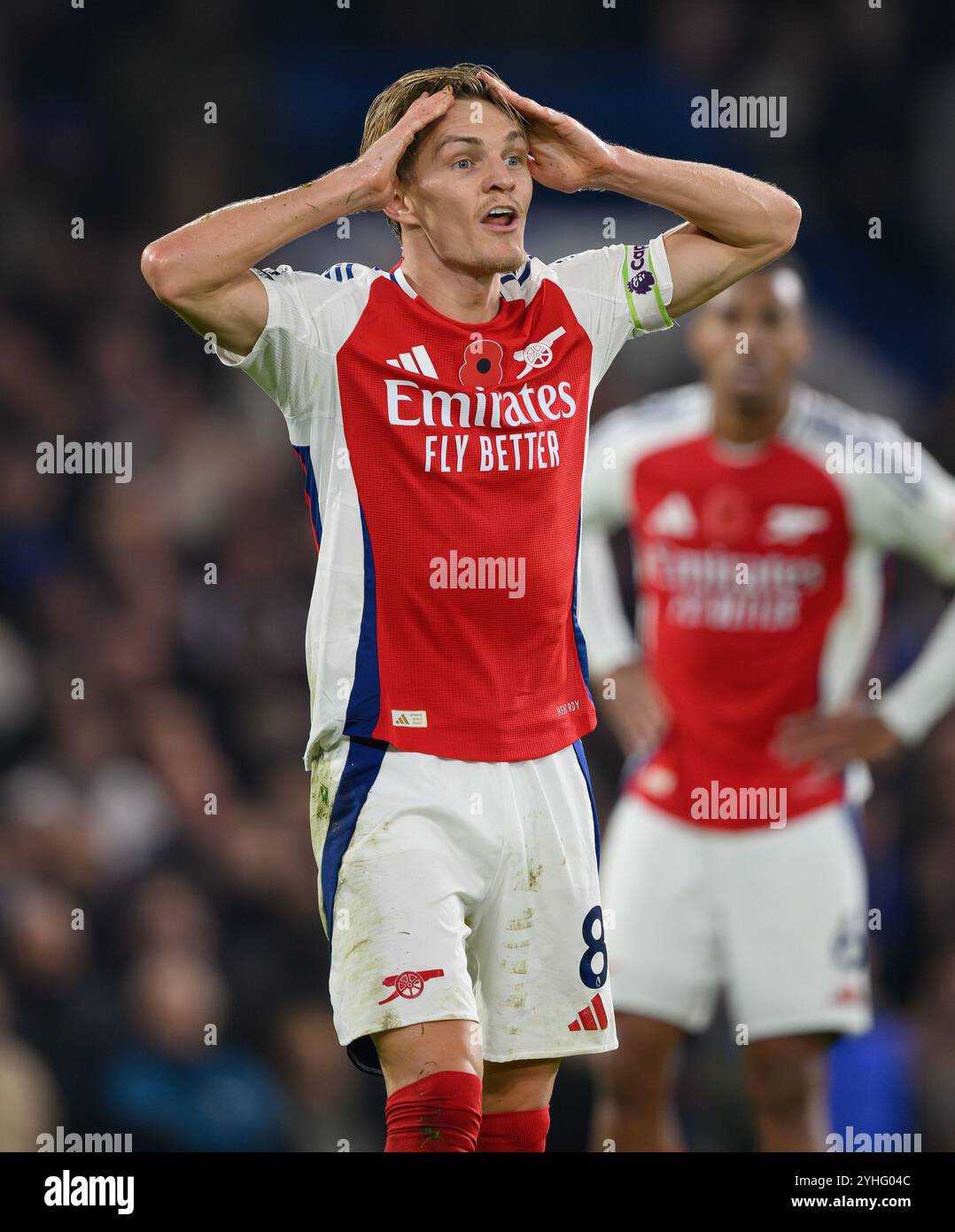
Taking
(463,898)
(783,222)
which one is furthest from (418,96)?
(463,898)

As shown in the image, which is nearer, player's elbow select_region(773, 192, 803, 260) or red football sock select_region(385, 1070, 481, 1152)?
red football sock select_region(385, 1070, 481, 1152)

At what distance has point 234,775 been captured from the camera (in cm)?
761

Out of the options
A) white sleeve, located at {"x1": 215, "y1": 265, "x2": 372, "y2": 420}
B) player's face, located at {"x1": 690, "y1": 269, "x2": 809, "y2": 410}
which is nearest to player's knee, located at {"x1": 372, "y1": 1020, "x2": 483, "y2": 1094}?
white sleeve, located at {"x1": 215, "y1": 265, "x2": 372, "y2": 420}

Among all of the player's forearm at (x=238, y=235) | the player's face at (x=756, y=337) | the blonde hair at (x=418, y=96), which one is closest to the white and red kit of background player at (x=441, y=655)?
the player's forearm at (x=238, y=235)

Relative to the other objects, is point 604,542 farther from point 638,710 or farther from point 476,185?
point 476,185

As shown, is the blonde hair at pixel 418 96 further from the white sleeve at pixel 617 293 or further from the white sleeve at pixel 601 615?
the white sleeve at pixel 601 615

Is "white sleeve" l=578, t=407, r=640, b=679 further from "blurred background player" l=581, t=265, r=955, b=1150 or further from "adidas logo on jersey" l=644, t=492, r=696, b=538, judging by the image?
"adidas logo on jersey" l=644, t=492, r=696, b=538

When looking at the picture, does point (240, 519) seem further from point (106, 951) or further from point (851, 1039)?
point (851, 1039)

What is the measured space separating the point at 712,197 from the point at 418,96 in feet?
2.07

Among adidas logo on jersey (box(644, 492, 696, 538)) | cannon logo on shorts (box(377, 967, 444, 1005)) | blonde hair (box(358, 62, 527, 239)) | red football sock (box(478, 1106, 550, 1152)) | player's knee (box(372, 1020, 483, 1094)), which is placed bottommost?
red football sock (box(478, 1106, 550, 1152))

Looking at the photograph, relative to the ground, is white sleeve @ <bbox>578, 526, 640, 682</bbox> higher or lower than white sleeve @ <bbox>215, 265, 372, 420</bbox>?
lower

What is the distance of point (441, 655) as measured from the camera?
379cm

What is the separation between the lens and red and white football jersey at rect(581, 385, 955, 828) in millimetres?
6297

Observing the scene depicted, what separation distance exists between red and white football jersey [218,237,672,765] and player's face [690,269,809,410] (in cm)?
274
